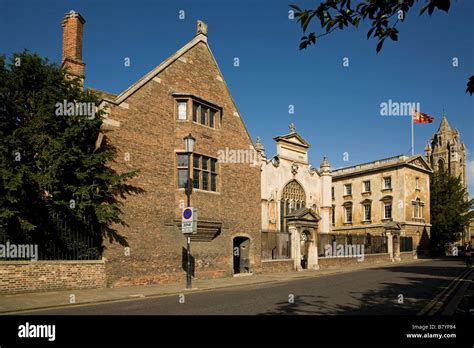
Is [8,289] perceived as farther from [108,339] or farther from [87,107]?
[108,339]

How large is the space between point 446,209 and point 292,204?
2978 centimetres

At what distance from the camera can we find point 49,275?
15.3 m

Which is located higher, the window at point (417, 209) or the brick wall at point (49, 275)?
the window at point (417, 209)

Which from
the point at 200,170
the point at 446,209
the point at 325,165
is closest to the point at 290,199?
the point at 325,165

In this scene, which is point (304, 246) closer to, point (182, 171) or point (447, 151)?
point (182, 171)

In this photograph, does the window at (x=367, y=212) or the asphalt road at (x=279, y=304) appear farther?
the window at (x=367, y=212)

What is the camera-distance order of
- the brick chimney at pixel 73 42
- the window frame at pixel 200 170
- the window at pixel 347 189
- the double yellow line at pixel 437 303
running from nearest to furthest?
the double yellow line at pixel 437 303, the brick chimney at pixel 73 42, the window frame at pixel 200 170, the window at pixel 347 189

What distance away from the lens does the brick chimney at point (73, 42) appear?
19.9 m

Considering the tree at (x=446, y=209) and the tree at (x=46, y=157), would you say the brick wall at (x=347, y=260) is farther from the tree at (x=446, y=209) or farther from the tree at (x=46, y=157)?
the tree at (x=46, y=157)

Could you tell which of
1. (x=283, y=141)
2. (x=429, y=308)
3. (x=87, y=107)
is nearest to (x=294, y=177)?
(x=283, y=141)

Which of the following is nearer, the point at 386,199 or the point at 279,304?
the point at 279,304

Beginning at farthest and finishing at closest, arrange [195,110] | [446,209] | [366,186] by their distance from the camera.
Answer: [446,209] < [366,186] < [195,110]

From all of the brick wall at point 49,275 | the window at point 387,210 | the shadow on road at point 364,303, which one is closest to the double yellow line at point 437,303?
the shadow on road at point 364,303

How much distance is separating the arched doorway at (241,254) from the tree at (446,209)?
136 feet
